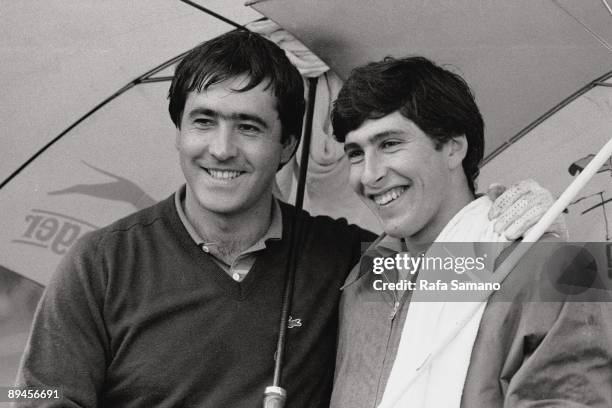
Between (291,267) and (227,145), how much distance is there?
0.42 meters

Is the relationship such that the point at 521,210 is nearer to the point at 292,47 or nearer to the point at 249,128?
the point at 249,128

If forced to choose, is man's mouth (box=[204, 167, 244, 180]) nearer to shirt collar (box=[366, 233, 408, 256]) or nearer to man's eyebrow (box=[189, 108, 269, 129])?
man's eyebrow (box=[189, 108, 269, 129])

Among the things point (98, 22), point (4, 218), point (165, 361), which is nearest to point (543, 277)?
point (165, 361)

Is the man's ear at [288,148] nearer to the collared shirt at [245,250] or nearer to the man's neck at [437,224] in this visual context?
the collared shirt at [245,250]

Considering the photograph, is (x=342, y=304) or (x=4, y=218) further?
(x=4, y=218)

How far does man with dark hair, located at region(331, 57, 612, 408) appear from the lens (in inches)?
105

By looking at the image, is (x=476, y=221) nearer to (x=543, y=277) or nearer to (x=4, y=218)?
(x=543, y=277)

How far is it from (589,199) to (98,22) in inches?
65.5

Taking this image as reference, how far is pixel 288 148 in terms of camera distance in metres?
3.63

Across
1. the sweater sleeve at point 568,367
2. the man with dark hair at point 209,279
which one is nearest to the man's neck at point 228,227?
the man with dark hair at point 209,279

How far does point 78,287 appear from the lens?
3213 millimetres

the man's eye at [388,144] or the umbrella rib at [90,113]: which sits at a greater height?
the umbrella rib at [90,113]

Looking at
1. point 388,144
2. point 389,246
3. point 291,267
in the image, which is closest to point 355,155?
point 388,144

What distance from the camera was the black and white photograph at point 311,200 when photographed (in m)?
2.84
